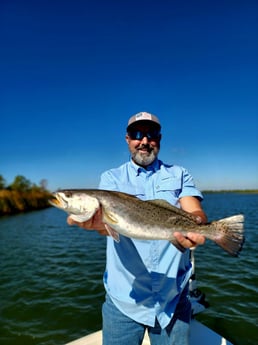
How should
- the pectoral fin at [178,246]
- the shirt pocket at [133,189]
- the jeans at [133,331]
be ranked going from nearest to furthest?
the pectoral fin at [178,246] < the jeans at [133,331] < the shirt pocket at [133,189]

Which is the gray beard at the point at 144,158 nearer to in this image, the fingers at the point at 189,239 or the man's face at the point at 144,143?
the man's face at the point at 144,143

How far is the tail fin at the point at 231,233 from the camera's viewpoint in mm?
2918

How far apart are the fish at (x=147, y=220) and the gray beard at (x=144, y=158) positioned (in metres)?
0.60

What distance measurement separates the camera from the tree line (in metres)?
47.5

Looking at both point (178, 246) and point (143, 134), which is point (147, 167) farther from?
point (178, 246)

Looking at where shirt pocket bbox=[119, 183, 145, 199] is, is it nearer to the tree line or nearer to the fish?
the fish

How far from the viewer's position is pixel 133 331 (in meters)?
3.04

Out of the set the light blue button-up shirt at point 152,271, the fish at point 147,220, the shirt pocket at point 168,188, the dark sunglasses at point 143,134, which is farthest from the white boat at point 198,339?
the dark sunglasses at point 143,134

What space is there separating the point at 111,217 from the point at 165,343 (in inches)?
62.4

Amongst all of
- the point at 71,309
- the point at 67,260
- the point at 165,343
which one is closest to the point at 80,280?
the point at 71,309

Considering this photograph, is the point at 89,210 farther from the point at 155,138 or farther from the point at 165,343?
the point at 165,343

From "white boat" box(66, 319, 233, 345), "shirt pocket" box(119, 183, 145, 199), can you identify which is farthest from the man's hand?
"white boat" box(66, 319, 233, 345)

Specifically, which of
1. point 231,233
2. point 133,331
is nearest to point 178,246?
point 231,233

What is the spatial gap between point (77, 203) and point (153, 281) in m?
1.24
